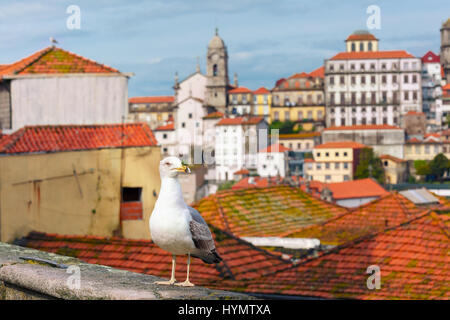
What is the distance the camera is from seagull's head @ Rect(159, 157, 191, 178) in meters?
3.96

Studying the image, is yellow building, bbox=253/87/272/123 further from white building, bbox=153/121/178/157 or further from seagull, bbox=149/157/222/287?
seagull, bbox=149/157/222/287

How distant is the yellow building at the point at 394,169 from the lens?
104 m

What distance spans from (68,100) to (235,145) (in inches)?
3343

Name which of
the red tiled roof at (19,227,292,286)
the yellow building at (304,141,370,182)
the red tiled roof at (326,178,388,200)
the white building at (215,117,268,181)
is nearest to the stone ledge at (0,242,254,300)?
the red tiled roof at (19,227,292,286)

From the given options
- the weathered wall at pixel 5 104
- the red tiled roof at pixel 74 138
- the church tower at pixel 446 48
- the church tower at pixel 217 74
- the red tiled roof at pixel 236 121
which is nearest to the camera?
the red tiled roof at pixel 74 138

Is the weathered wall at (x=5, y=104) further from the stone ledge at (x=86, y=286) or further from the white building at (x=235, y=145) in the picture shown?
the white building at (x=235, y=145)

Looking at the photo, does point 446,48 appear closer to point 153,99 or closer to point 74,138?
point 153,99

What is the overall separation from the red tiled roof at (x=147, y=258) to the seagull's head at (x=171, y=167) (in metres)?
8.00

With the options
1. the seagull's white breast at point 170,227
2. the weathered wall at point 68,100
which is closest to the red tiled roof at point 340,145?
the weathered wall at point 68,100

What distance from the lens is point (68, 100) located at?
2083 cm

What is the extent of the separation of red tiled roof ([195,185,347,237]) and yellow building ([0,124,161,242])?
131 inches
